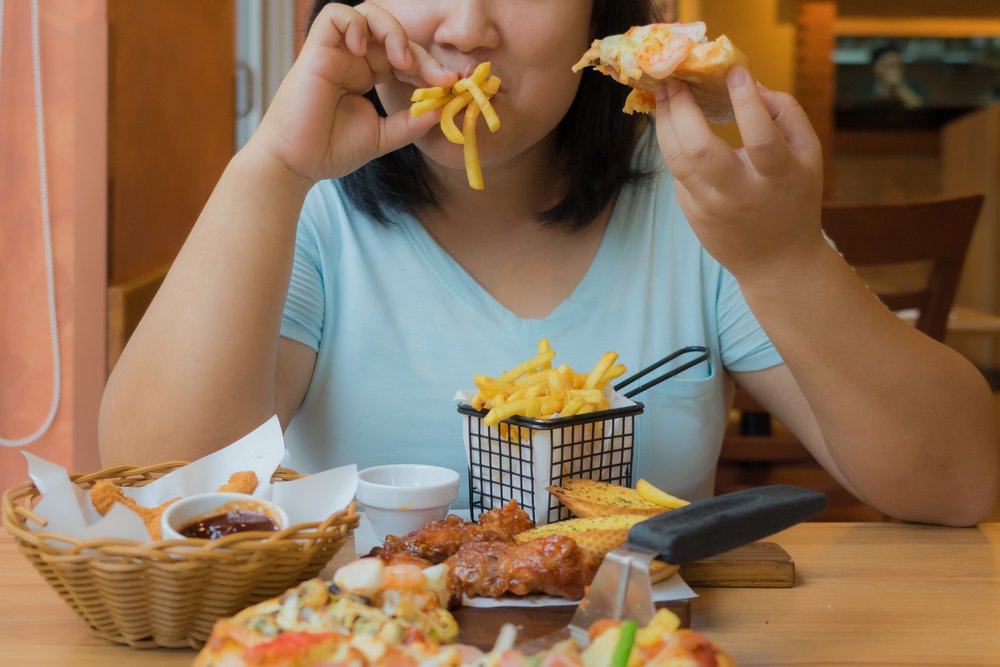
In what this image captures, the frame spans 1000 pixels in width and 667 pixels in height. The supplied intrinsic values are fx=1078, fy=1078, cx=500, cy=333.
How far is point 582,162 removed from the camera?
1.66 m

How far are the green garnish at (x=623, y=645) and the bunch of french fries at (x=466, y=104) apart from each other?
0.68 metres

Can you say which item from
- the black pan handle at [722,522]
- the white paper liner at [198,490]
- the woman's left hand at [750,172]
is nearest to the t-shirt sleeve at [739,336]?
the woman's left hand at [750,172]

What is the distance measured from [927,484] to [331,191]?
945mm

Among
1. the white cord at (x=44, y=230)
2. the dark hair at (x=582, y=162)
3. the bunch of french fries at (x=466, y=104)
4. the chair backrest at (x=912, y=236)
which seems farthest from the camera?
the chair backrest at (x=912, y=236)

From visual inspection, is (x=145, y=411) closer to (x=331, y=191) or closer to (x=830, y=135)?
(x=331, y=191)

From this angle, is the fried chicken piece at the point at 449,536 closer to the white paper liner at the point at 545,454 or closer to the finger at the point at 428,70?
the white paper liner at the point at 545,454

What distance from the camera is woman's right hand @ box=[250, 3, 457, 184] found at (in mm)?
1322

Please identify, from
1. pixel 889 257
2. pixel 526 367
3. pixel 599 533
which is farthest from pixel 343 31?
pixel 889 257

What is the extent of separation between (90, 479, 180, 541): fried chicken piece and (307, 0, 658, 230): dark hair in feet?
2.42

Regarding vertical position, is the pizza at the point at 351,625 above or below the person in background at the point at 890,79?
below

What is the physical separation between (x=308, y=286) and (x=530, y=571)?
0.75m

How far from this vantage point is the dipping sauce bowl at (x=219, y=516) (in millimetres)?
894

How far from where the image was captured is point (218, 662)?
71 centimetres

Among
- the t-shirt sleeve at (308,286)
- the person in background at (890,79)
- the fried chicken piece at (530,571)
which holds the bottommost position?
the fried chicken piece at (530,571)
